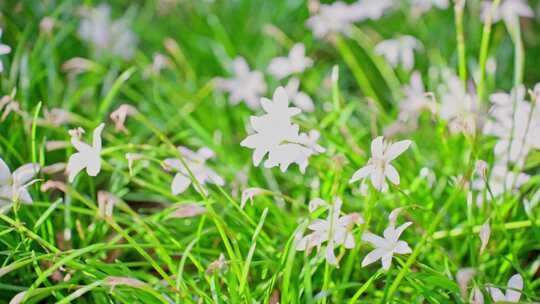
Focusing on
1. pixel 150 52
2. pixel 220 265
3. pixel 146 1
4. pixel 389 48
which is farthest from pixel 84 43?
pixel 220 265

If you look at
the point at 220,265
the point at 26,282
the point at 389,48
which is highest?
the point at 389,48

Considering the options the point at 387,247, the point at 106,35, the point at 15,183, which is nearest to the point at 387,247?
the point at 387,247

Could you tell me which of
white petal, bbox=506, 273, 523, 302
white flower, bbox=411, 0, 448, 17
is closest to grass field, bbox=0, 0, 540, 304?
white petal, bbox=506, 273, 523, 302

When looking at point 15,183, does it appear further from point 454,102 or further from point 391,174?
point 454,102

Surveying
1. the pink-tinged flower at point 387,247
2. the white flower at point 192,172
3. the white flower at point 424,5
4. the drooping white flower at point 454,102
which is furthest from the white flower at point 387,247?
the white flower at point 424,5

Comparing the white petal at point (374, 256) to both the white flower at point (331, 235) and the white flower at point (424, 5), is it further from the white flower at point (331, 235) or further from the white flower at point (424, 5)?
the white flower at point (424, 5)

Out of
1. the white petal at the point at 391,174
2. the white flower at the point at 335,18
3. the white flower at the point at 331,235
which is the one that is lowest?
the white flower at the point at 331,235

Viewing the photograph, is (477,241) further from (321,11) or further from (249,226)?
(321,11)

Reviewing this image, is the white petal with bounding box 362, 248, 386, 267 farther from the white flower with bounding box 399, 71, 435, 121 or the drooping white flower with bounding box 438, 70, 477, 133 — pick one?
the white flower with bounding box 399, 71, 435, 121
